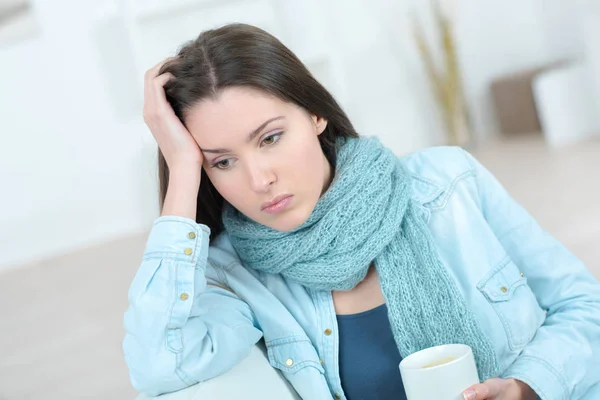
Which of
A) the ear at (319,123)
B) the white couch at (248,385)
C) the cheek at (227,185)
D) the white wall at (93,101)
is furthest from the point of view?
the white wall at (93,101)

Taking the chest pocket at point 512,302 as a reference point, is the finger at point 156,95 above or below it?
above

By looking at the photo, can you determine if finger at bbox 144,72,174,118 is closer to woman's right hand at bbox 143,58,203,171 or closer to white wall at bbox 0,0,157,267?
woman's right hand at bbox 143,58,203,171

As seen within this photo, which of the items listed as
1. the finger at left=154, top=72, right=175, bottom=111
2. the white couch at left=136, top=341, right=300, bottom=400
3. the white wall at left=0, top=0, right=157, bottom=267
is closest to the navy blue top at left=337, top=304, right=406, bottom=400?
the white couch at left=136, top=341, right=300, bottom=400

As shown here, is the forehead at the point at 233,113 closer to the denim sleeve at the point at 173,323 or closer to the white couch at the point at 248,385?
the denim sleeve at the point at 173,323

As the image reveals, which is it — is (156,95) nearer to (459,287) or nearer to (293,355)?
(293,355)

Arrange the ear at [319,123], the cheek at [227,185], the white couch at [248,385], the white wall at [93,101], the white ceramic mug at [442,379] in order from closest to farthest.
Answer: the white ceramic mug at [442,379]
the white couch at [248,385]
the cheek at [227,185]
the ear at [319,123]
the white wall at [93,101]

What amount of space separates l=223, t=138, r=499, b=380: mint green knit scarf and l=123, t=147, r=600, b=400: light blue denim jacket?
51 millimetres

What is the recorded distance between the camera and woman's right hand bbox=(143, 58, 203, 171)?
147 cm

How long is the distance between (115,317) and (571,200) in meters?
2.18

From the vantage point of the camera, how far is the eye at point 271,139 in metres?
1.44

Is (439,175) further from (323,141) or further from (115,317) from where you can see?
(115,317)

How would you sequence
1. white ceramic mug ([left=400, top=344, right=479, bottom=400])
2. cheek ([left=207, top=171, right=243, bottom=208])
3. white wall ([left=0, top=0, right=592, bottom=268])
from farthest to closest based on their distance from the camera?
white wall ([left=0, top=0, right=592, bottom=268]) < cheek ([left=207, top=171, right=243, bottom=208]) < white ceramic mug ([left=400, top=344, right=479, bottom=400])

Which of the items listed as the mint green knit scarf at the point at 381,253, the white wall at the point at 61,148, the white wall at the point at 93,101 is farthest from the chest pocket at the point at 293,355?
the white wall at the point at 61,148

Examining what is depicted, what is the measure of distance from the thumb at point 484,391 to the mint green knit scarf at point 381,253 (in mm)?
153
